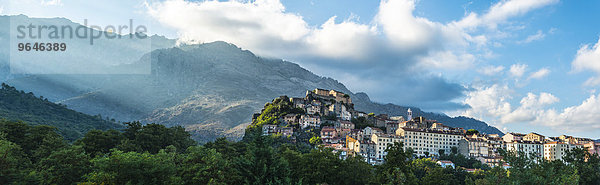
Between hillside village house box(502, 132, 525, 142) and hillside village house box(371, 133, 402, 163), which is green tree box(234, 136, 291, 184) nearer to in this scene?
hillside village house box(371, 133, 402, 163)

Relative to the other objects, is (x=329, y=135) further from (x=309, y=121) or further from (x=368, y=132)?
(x=368, y=132)

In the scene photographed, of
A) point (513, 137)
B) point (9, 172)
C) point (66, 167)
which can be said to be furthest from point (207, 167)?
point (513, 137)

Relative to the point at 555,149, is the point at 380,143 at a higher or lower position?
higher

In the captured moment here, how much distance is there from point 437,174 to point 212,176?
20.3 meters

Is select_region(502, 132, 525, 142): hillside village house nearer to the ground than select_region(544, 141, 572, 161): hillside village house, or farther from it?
farther from it

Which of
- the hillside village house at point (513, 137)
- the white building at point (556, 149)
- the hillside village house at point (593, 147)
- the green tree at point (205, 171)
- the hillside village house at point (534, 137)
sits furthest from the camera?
the hillside village house at point (513, 137)

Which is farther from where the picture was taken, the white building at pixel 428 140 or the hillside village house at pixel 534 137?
the hillside village house at pixel 534 137

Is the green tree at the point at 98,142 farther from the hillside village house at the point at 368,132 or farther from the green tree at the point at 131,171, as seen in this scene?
the hillside village house at the point at 368,132

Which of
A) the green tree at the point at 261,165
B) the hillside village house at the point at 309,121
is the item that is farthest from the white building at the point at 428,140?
the green tree at the point at 261,165

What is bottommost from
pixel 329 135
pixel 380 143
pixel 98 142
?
Answer: pixel 380 143

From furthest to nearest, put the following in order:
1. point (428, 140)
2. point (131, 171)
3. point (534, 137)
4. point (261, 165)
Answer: point (534, 137), point (428, 140), point (261, 165), point (131, 171)

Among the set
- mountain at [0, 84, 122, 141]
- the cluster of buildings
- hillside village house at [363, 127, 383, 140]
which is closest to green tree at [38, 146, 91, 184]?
the cluster of buildings

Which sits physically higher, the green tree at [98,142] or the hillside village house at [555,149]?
the green tree at [98,142]

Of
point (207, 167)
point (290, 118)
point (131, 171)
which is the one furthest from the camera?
point (290, 118)
